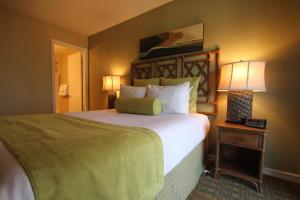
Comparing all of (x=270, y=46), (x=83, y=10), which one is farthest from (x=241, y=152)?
(x=83, y=10)

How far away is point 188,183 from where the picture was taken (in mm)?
1441

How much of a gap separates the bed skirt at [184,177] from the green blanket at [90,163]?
0.20m

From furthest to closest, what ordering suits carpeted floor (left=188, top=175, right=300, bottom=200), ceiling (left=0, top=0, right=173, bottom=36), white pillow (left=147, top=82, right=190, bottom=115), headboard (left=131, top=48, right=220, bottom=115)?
ceiling (left=0, top=0, right=173, bottom=36) → headboard (left=131, top=48, right=220, bottom=115) → white pillow (left=147, top=82, right=190, bottom=115) → carpeted floor (left=188, top=175, right=300, bottom=200)

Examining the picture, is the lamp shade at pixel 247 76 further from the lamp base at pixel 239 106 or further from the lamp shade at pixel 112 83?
the lamp shade at pixel 112 83

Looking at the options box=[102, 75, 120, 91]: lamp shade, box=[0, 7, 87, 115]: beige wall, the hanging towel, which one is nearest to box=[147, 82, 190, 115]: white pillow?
box=[102, 75, 120, 91]: lamp shade

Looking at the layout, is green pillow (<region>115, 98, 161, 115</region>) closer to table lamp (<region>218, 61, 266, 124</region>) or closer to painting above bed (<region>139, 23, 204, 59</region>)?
table lamp (<region>218, 61, 266, 124</region>)

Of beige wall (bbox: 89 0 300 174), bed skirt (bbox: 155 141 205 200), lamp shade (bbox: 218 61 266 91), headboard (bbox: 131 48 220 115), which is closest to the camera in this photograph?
bed skirt (bbox: 155 141 205 200)

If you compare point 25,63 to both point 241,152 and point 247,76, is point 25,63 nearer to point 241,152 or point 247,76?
point 247,76

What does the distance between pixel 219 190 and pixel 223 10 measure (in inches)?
84.6

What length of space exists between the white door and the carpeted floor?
11.2 feet

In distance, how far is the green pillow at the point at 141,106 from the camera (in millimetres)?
1715

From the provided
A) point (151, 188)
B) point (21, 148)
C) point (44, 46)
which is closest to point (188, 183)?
point (151, 188)

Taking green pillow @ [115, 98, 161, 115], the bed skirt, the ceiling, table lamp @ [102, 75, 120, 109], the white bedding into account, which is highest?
the ceiling

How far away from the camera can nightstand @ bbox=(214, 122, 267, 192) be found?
1465 millimetres
